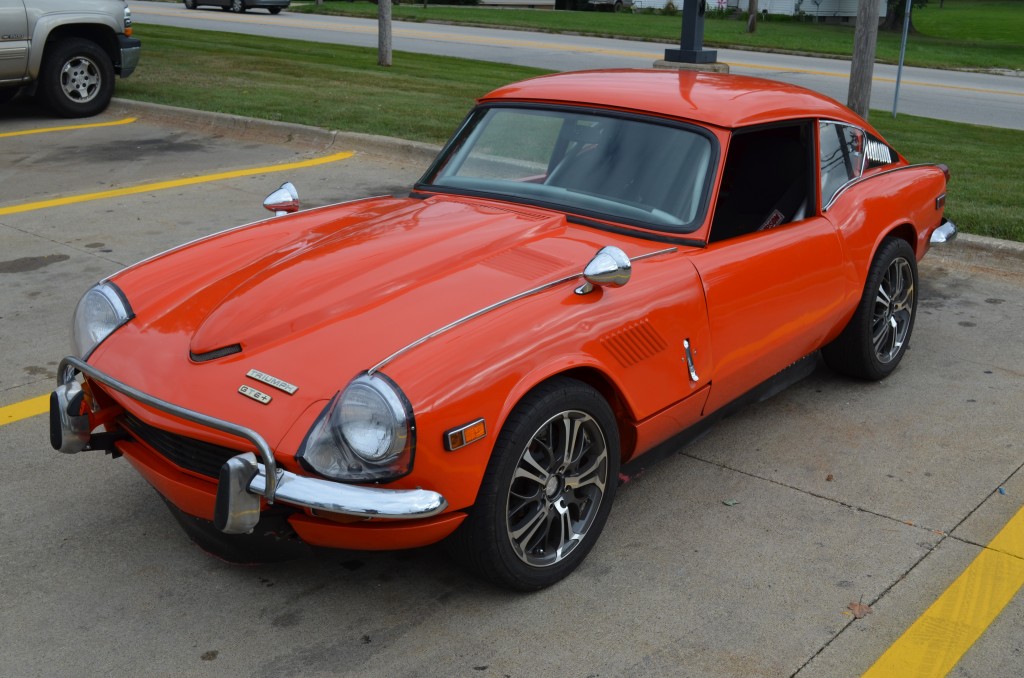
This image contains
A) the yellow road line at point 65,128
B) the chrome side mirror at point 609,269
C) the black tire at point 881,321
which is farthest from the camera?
the yellow road line at point 65,128

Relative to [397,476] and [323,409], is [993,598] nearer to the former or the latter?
[397,476]

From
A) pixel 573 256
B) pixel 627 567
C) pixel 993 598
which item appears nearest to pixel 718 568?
pixel 627 567

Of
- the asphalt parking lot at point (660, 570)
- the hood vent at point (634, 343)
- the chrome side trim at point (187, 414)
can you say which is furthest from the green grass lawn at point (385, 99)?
the chrome side trim at point (187, 414)

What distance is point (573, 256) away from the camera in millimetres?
3721

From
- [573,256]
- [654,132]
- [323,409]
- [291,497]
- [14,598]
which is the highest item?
[654,132]

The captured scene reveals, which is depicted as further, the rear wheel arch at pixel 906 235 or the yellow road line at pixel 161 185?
the yellow road line at pixel 161 185

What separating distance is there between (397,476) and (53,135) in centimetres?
930

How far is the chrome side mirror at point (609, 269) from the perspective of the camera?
11.1 ft

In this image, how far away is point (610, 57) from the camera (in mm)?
22656

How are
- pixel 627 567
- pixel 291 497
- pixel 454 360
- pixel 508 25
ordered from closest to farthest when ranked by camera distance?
1. pixel 291 497
2. pixel 454 360
3. pixel 627 567
4. pixel 508 25

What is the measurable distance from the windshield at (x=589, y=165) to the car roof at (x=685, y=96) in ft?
0.22

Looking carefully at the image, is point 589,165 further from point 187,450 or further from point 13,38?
point 13,38

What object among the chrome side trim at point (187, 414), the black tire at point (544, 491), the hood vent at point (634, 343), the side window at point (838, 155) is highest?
the side window at point (838, 155)

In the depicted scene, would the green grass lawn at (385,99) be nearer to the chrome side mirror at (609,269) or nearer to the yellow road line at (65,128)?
the yellow road line at (65,128)
